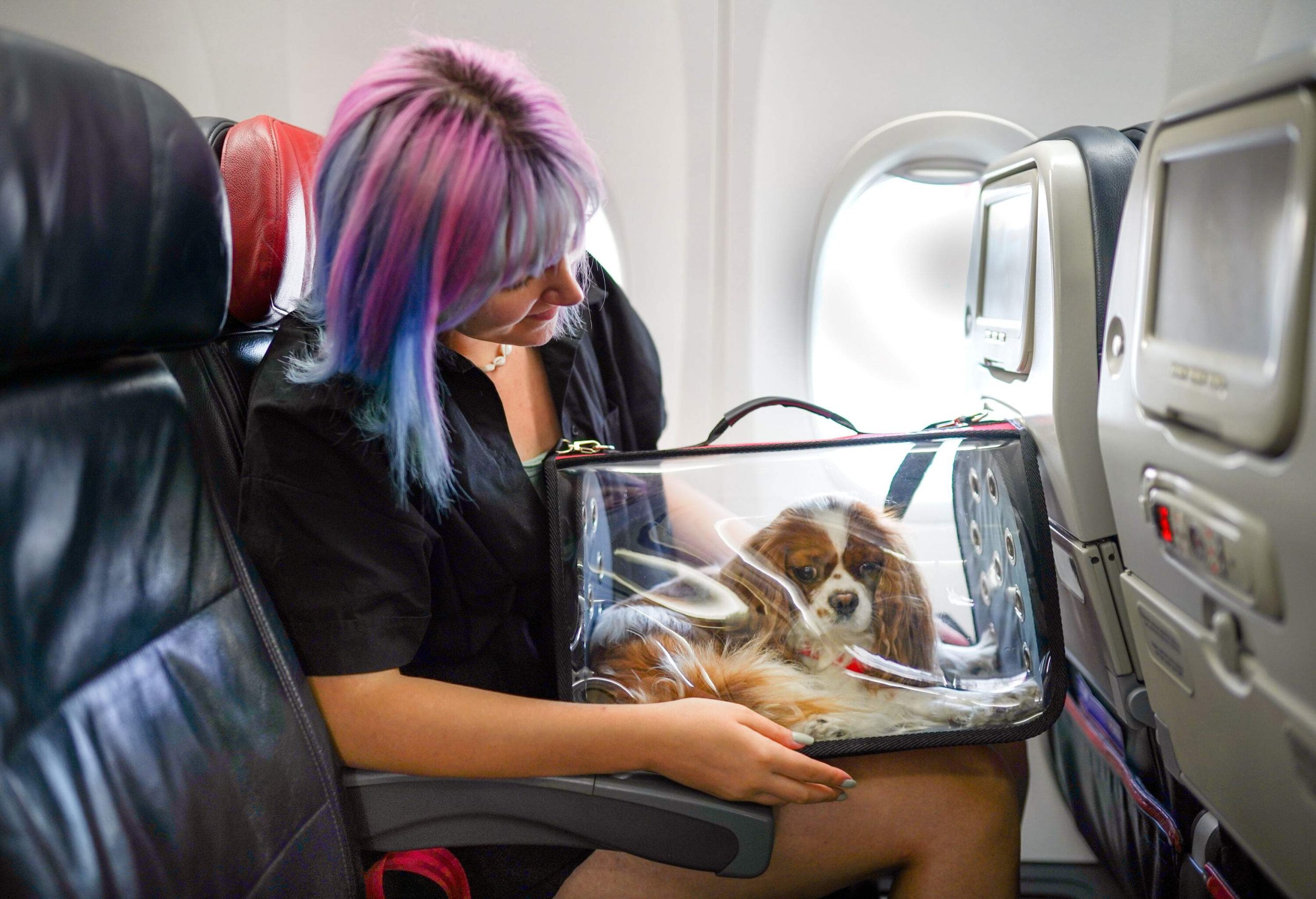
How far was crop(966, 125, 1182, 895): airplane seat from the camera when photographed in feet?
4.09

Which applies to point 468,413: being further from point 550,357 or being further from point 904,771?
point 904,771

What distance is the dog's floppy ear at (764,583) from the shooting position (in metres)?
1.08

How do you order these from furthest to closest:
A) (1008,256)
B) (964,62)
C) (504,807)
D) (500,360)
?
(964,62) → (1008,256) → (500,360) → (504,807)

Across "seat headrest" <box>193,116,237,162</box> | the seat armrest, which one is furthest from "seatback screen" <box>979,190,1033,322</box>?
"seat headrest" <box>193,116,237,162</box>

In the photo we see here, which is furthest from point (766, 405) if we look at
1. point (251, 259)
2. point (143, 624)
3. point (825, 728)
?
point (143, 624)

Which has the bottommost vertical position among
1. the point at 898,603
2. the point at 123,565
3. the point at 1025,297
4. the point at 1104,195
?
the point at 898,603

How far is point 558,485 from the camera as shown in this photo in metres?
1.12

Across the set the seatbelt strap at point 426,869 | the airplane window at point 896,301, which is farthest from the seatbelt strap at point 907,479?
the airplane window at point 896,301

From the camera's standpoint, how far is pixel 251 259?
116cm

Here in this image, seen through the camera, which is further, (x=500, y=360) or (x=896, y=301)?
(x=896, y=301)

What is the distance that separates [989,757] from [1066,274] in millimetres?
636

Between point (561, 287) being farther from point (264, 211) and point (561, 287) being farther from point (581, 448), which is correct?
point (264, 211)

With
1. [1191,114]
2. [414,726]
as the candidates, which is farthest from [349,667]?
[1191,114]

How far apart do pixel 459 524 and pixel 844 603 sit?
460 millimetres
